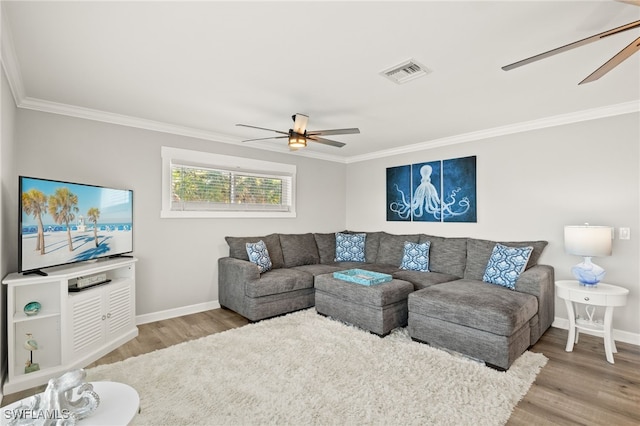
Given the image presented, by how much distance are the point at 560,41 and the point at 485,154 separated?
7.74 feet

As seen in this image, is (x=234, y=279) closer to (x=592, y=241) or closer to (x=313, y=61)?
(x=313, y=61)

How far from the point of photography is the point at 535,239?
389cm

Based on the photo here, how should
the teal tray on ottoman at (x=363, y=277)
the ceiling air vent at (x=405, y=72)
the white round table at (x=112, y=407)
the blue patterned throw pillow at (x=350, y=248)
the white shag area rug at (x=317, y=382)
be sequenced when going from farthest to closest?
the blue patterned throw pillow at (x=350, y=248), the teal tray on ottoman at (x=363, y=277), the ceiling air vent at (x=405, y=72), the white shag area rug at (x=317, y=382), the white round table at (x=112, y=407)

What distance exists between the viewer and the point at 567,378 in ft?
8.36

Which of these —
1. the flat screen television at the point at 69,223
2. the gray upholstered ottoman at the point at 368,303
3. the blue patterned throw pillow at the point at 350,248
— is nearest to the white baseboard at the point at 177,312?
the flat screen television at the point at 69,223

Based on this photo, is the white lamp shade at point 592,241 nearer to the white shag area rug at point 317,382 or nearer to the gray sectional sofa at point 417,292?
the gray sectional sofa at point 417,292

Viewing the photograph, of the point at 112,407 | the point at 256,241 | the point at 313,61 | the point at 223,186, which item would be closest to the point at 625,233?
the point at 313,61

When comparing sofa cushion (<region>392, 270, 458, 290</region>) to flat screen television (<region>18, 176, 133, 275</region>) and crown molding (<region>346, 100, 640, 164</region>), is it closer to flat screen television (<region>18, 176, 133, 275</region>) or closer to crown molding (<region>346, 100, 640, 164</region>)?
crown molding (<region>346, 100, 640, 164</region>)

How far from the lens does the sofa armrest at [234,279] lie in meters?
3.88

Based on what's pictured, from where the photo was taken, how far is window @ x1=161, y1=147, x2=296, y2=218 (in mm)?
4109

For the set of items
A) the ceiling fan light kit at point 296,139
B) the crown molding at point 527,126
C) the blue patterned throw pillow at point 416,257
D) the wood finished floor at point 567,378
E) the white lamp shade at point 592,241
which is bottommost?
the wood finished floor at point 567,378

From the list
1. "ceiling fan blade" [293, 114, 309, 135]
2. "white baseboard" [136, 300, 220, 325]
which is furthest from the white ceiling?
"white baseboard" [136, 300, 220, 325]

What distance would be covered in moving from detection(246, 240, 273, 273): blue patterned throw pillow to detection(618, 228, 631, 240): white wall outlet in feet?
13.2

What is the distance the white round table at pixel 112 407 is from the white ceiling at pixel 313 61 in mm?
2075
